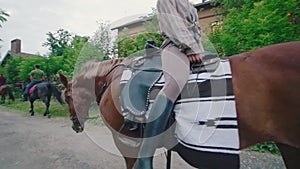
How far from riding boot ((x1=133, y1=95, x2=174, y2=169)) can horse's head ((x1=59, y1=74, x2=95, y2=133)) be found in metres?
1.09

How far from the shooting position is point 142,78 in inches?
77.6

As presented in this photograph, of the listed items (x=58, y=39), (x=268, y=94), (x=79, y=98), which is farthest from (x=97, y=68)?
(x=58, y=39)

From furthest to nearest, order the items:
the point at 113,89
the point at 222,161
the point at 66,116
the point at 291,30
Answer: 1. the point at 66,116
2. the point at 291,30
3. the point at 113,89
4. the point at 222,161

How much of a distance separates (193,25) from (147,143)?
90cm

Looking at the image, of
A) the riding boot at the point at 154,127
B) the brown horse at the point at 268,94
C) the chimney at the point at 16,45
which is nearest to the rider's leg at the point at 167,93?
the riding boot at the point at 154,127

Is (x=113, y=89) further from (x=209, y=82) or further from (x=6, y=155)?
(x=6, y=155)

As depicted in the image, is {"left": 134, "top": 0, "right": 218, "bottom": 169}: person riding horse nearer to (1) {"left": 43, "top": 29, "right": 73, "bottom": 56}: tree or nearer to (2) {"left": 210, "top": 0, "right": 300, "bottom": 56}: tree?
(2) {"left": 210, "top": 0, "right": 300, "bottom": 56}: tree

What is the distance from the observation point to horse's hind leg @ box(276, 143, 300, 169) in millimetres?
1900

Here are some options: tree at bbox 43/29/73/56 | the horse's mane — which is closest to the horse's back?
the horse's mane

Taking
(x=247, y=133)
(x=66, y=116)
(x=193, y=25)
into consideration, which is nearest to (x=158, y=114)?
(x=247, y=133)

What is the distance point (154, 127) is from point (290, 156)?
1.04 metres

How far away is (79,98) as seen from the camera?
2.80m

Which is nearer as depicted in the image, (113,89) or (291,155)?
(291,155)

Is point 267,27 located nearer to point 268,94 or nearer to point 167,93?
A: point 268,94
